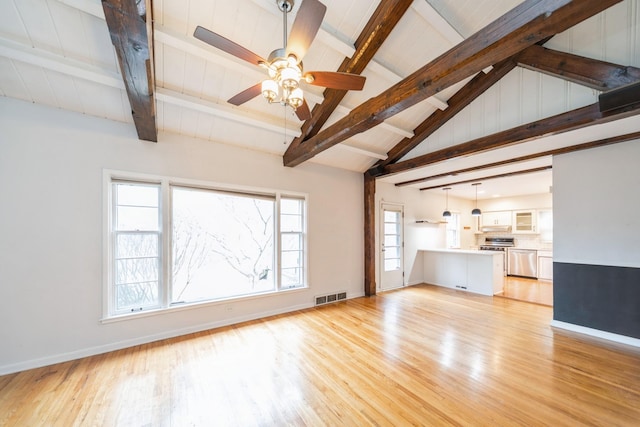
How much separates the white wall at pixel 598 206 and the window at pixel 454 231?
410cm

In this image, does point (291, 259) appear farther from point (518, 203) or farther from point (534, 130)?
point (518, 203)

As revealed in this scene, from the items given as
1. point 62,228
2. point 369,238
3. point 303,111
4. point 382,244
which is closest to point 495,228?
point 382,244

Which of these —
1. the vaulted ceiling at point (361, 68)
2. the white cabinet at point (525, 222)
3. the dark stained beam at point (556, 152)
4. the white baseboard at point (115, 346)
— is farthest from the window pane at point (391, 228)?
the white cabinet at point (525, 222)

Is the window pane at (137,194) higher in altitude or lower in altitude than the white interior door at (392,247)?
higher

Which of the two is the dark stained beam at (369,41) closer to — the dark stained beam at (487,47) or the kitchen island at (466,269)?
the dark stained beam at (487,47)

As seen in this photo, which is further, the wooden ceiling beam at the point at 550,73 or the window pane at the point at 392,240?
the window pane at the point at 392,240

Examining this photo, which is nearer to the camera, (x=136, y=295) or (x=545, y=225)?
(x=136, y=295)

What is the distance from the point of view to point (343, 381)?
7.78 ft

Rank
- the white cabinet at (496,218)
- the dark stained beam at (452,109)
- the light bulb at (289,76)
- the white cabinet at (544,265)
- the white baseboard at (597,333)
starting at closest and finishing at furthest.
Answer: the light bulb at (289,76) → the white baseboard at (597,333) → the dark stained beam at (452,109) → the white cabinet at (544,265) → the white cabinet at (496,218)

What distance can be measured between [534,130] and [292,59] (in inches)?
128

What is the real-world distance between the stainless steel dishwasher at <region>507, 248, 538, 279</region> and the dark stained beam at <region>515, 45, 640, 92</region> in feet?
19.8

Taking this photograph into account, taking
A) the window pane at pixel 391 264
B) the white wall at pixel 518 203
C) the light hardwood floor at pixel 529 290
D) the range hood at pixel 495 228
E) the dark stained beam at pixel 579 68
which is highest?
the dark stained beam at pixel 579 68

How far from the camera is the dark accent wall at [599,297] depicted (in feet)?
10.3

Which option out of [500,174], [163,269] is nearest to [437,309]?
[500,174]
